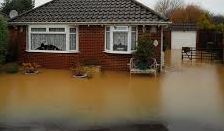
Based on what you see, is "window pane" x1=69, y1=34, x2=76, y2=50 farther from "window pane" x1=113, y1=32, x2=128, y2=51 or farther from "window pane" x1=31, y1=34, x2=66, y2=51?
"window pane" x1=113, y1=32, x2=128, y2=51

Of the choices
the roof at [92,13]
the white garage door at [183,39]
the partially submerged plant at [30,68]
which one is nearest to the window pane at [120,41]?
the roof at [92,13]

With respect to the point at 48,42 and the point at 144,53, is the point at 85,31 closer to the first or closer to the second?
the point at 48,42

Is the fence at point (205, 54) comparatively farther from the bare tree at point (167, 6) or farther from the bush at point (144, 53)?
the bare tree at point (167, 6)

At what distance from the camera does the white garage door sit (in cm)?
4178

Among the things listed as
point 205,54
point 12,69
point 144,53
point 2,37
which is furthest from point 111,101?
point 205,54

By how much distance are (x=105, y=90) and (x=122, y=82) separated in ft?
6.95

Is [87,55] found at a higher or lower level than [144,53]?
lower

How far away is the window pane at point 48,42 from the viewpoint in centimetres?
2159

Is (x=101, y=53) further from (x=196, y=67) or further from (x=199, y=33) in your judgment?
(x=199, y=33)

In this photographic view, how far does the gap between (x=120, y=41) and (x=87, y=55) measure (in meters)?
2.04

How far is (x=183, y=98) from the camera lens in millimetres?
13555

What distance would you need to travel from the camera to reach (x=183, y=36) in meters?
42.0

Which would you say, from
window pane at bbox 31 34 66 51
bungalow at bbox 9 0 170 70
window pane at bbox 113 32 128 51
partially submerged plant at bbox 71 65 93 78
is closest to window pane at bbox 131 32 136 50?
bungalow at bbox 9 0 170 70

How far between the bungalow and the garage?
2108 cm
